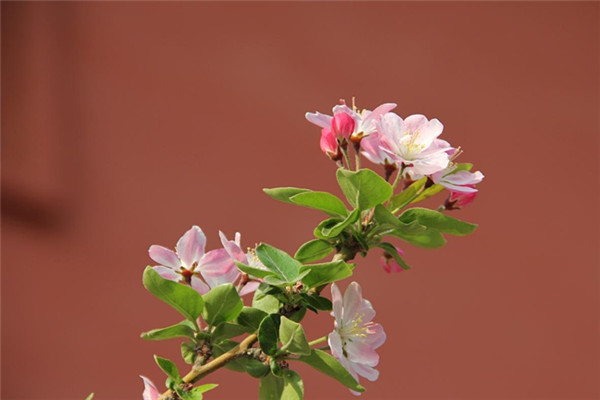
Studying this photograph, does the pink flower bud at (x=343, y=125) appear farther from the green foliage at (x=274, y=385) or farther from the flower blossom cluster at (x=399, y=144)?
the green foliage at (x=274, y=385)

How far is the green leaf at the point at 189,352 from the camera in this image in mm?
467

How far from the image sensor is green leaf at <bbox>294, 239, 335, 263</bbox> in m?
0.46

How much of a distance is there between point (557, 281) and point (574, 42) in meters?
0.72

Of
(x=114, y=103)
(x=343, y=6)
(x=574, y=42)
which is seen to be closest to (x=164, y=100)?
(x=114, y=103)

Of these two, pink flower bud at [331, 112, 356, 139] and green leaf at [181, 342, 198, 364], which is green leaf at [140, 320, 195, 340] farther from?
pink flower bud at [331, 112, 356, 139]

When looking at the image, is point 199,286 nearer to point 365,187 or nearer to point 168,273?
point 168,273

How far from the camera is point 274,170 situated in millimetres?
2141

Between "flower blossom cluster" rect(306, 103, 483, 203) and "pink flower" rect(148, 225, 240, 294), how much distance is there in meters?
0.11

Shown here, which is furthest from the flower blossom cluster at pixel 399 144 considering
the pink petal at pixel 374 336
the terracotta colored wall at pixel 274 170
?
the terracotta colored wall at pixel 274 170

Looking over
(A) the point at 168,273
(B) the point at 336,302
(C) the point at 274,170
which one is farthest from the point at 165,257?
(C) the point at 274,170

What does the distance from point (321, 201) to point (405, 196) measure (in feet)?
0.22

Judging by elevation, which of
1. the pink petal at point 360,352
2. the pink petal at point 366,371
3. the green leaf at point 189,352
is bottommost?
the pink petal at point 366,371

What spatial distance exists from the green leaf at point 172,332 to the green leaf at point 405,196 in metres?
0.15

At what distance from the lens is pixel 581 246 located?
2227 mm
